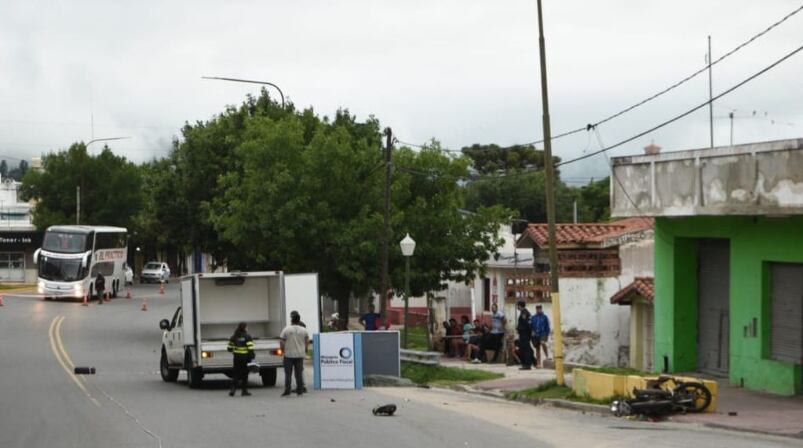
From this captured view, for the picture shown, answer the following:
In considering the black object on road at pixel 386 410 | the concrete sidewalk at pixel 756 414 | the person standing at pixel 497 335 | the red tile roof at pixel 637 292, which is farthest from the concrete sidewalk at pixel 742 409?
the person standing at pixel 497 335

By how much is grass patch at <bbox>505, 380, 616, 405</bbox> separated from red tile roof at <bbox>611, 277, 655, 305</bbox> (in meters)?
8.44

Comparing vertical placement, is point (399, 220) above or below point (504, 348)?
above

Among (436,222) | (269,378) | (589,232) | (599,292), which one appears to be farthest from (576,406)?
(436,222)

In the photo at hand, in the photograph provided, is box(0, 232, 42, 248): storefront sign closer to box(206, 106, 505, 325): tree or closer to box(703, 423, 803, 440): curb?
box(206, 106, 505, 325): tree

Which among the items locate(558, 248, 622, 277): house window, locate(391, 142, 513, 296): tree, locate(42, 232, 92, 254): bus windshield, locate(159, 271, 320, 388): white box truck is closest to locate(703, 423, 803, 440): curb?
locate(159, 271, 320, 388): white box truck

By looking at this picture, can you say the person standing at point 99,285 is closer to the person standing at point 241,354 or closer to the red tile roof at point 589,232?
the red tile roof at point 589,232

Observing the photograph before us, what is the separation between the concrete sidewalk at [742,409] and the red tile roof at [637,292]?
18.4 ft

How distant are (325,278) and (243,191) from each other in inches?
165

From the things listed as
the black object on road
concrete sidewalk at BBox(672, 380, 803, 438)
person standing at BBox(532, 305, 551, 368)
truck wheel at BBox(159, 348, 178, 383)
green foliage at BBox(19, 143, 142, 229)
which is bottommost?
truck wheel at BBox(159, 348, 178, 383)

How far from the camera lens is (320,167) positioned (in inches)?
1634

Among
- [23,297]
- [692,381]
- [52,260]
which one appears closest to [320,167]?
[692,381]

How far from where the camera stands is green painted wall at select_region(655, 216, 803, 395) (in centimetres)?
2316

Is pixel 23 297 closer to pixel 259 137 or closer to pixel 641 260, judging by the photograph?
pixel 259 137

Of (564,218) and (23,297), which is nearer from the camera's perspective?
(23,297)
